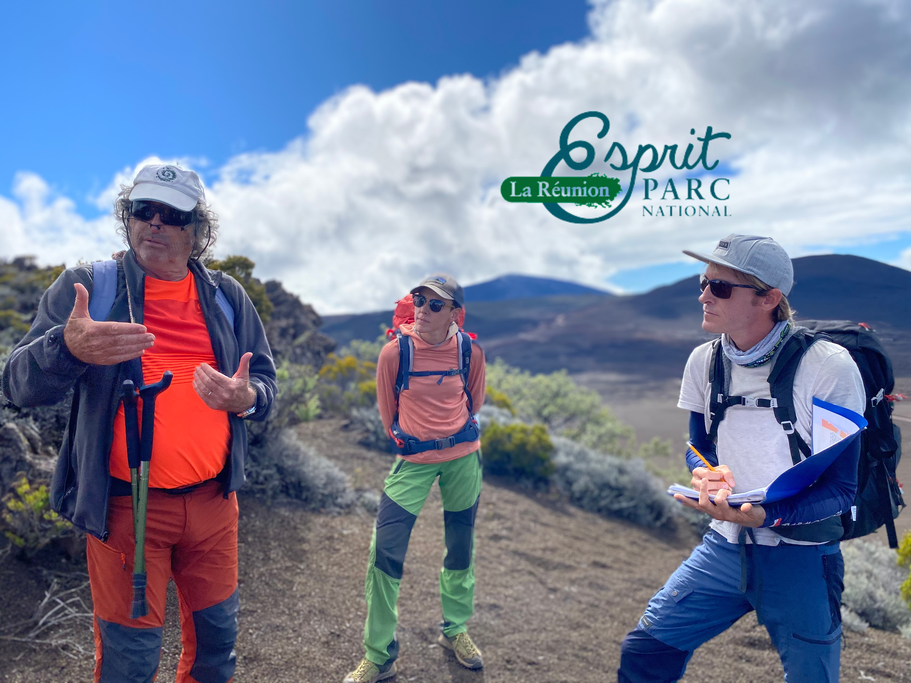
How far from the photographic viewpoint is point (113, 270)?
6.96 ft

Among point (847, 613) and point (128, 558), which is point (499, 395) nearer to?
point (847, 613)

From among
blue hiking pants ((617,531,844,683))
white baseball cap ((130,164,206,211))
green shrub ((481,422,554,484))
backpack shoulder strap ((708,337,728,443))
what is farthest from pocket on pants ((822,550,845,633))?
green shrub ((481,422,554,484))

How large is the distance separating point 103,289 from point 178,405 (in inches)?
18.7

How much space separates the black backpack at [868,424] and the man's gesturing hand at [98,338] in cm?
213

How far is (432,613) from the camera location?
417 cm

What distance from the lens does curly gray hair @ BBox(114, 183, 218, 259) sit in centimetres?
230

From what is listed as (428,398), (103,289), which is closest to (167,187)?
(103,289)

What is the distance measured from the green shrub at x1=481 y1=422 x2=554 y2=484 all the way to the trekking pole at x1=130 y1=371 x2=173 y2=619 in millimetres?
6239

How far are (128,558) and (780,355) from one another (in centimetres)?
241

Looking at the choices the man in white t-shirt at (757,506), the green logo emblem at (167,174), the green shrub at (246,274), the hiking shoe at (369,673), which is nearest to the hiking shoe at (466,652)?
the hiking shoe at (369,673)

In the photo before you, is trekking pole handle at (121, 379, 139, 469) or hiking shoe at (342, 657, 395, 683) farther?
hiking shoe at (342, 657, 395, 683)

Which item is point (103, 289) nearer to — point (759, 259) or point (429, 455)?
point (429, 455)

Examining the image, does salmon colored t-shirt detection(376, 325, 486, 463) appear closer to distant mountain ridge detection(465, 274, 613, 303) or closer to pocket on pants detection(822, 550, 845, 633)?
pocket on pants detection(822, 550, 845, 633)

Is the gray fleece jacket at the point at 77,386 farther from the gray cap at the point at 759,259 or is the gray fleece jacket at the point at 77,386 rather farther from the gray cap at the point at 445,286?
the gray cap at the point at 759,259
